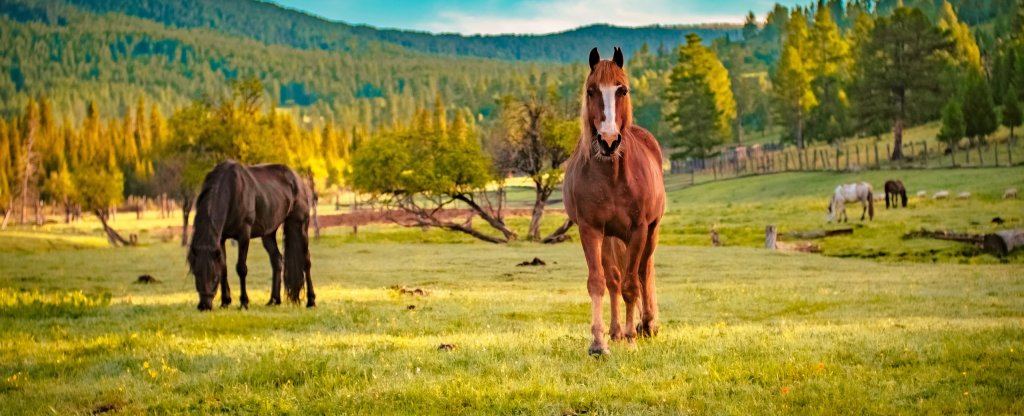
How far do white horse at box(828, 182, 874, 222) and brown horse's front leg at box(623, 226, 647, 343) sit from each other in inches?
1680

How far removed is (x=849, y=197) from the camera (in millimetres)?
51562

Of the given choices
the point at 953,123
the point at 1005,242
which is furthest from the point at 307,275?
the point at 953,123

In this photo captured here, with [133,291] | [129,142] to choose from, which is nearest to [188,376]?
[133,291]

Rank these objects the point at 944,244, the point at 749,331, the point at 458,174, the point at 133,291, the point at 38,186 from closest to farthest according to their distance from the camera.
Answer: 1. the point at 749,331
2. the point at 133,291
3. the point at 944,244
4. the point at 458,174
5. the point at 38,186

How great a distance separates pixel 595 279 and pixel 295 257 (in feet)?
40.5

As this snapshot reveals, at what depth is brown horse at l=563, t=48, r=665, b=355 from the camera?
10062 millimetres

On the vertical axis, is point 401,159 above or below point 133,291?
above

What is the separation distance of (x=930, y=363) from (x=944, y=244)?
30354 mm

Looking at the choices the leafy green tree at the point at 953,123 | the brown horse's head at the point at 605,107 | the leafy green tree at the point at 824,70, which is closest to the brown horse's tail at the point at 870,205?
the leafy green tree at the point at 953,123

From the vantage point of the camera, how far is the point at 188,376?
1028 cm

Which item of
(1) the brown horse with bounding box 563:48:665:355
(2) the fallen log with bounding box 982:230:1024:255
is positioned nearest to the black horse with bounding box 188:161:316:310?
(1) the brown horse with bounding box 563:48:665:355

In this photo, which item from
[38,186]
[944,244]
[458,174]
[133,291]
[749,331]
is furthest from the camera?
[38,186]

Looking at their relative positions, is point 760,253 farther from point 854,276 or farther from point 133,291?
point 133,291

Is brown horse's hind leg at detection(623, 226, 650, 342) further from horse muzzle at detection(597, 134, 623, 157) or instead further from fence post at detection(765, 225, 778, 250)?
fence post at detection(765, 225, 778, 250)
